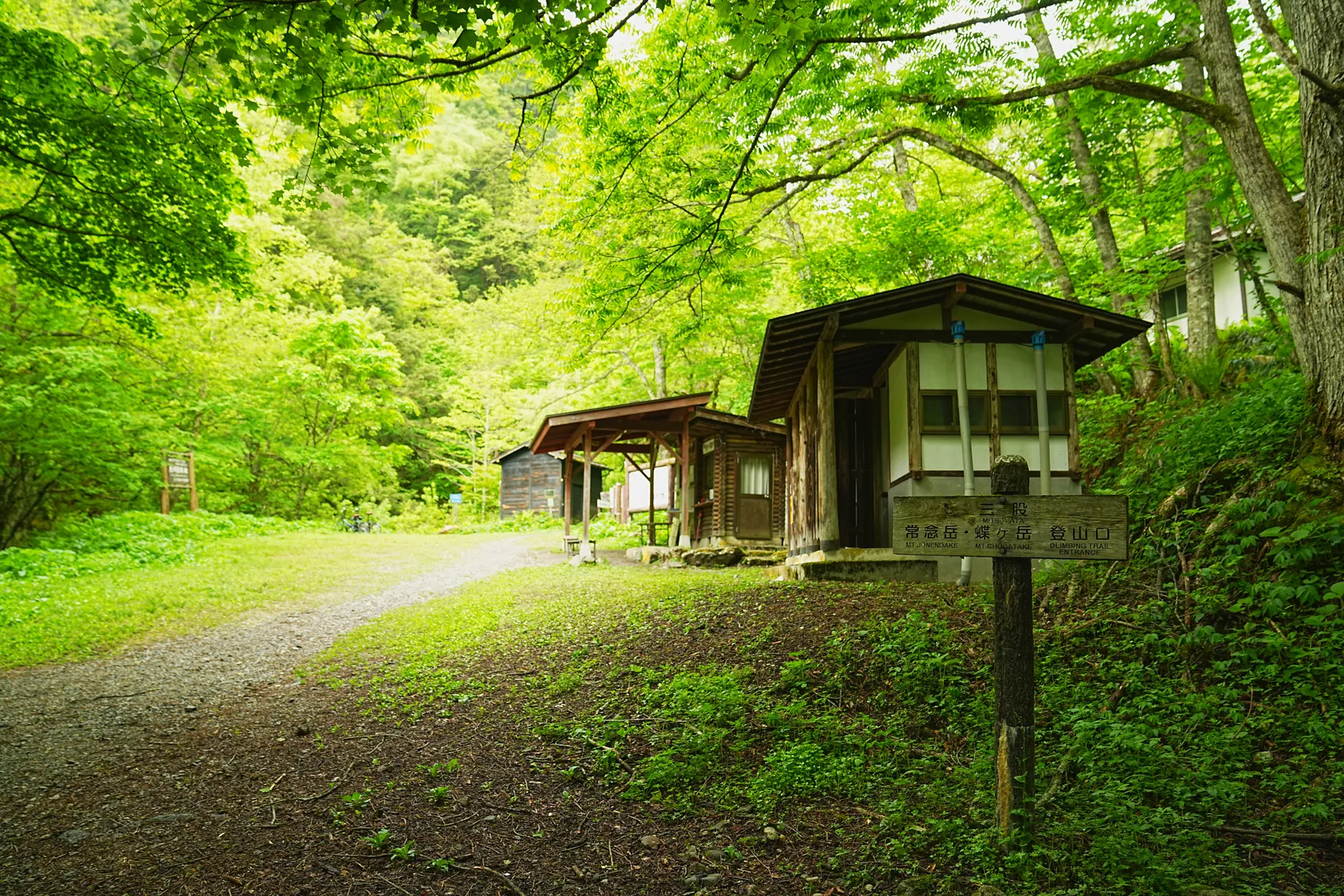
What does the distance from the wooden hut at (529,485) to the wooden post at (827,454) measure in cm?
2451

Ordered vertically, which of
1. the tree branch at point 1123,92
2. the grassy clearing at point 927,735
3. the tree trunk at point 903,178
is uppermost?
the tree trunk at point 903,178

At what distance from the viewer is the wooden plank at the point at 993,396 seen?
9.34m

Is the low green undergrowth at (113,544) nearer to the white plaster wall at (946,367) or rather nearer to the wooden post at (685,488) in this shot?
the wooden post at (685,488)

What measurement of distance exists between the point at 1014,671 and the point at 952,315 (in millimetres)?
6899

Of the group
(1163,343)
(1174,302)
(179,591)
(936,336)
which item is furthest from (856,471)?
(1174,302)

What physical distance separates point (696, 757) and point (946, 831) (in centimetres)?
166

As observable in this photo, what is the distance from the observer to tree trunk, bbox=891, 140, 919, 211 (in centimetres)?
1509

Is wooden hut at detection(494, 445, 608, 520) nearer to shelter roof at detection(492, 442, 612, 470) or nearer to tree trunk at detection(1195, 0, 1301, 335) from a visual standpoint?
shelter roof at detection(492, 442, 612, 470)

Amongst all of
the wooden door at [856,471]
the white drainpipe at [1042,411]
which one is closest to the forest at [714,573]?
the white drainpipe at [1042,411]

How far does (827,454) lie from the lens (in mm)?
9844

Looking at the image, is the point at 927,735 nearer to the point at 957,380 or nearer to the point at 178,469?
the point at 957,380

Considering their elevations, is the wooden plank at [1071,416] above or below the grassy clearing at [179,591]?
above

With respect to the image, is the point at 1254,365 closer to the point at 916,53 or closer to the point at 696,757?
the point at 916,53

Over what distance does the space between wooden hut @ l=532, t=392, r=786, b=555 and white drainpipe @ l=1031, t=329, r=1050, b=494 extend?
24.4 feet
